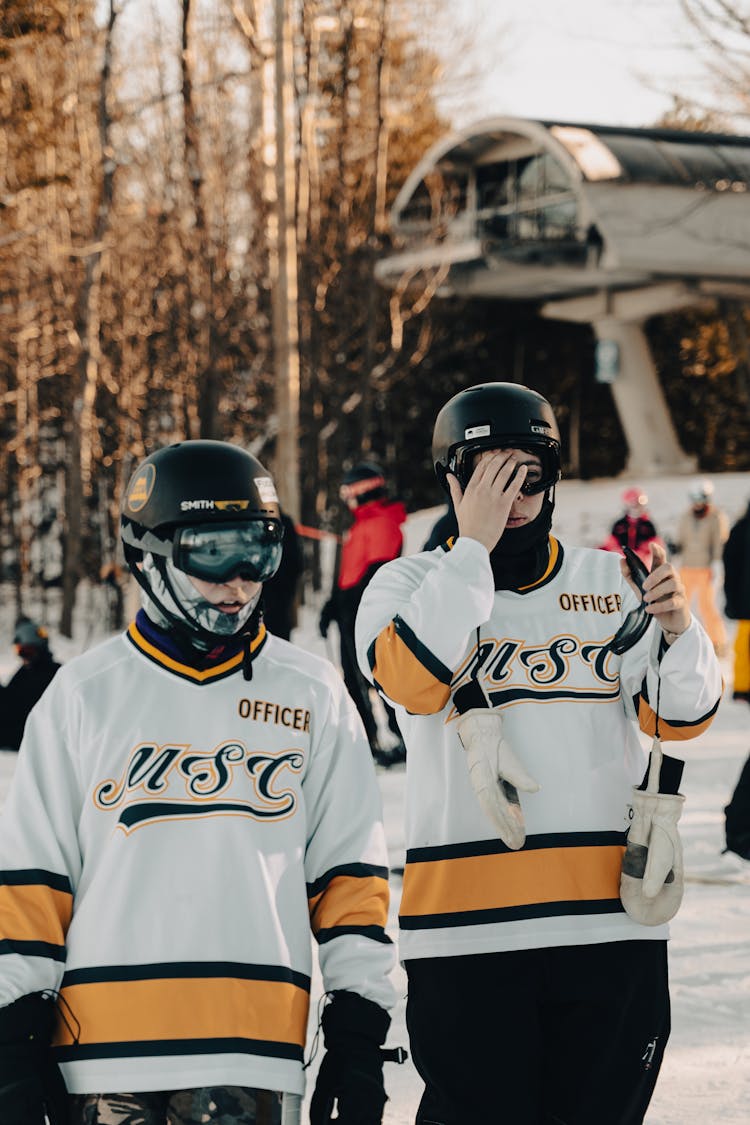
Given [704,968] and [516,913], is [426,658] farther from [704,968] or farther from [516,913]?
[704,968]

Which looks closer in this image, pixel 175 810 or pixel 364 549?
pixel 175 810

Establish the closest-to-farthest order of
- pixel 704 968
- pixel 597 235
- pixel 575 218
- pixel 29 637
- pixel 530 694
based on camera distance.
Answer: pixel 530 694 → pixel 704 968 → pixel 29 637 → pixel 597 235 → pixel 575 218

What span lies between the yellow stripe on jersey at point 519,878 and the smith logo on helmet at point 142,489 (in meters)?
0.84

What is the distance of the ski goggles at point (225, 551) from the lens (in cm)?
240

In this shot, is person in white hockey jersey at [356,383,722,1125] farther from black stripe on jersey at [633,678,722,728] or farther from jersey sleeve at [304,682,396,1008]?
jersey sleeve at [304,682,396,1008]

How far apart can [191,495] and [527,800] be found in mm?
834

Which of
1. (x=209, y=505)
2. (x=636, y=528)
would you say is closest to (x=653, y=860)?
(x=209, y=505)

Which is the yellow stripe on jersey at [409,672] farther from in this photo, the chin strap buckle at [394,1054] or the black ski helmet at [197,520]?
the chin strap buckle at [394,1054]

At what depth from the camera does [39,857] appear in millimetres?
2211

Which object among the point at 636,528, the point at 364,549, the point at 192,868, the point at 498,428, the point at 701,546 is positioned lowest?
the point at 701,546

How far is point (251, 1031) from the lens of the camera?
2207mm

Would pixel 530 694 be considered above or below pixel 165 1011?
above

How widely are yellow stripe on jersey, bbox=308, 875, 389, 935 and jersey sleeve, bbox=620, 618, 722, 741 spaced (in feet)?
2.23

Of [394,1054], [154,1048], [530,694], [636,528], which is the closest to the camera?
[154,1048]
